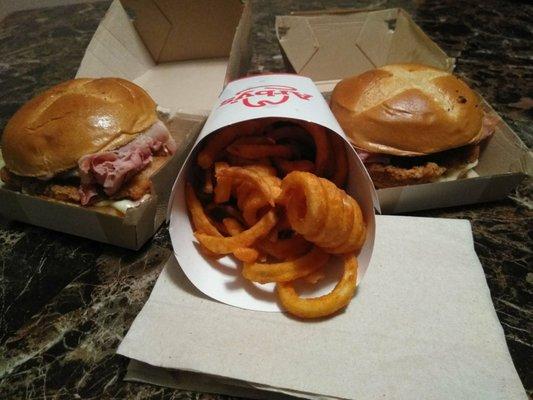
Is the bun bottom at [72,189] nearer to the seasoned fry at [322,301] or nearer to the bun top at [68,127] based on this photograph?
the bun top at [68,127]

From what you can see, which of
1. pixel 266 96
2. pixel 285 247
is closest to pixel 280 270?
pixel 285 247

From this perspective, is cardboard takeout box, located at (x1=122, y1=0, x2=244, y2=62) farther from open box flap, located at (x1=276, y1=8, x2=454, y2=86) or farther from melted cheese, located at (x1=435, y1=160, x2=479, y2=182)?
melted cheese, located at (x1=435, y1=160, x2=479, y2=182)

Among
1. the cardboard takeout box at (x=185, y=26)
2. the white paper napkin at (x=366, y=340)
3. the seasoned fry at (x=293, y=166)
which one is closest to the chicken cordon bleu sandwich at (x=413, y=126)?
the seasoned fry at (x=293, y=166)

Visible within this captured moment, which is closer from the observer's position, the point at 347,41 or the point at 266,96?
the point at 266,96

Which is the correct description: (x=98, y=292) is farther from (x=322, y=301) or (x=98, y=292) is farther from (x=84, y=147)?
(x=322, y=301)

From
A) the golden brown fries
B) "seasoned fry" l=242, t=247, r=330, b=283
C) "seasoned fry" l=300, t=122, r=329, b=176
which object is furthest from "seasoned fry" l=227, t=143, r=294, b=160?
"seasoned fry" l=242, t=247, r=330, b=283

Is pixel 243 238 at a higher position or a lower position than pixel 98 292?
higher

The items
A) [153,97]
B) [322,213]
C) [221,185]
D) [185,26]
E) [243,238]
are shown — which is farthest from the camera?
[185,26]

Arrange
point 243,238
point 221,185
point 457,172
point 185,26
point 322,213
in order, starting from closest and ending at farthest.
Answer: point 322,213
point 243,238
point 221,185
point 457,172
point 185,26
